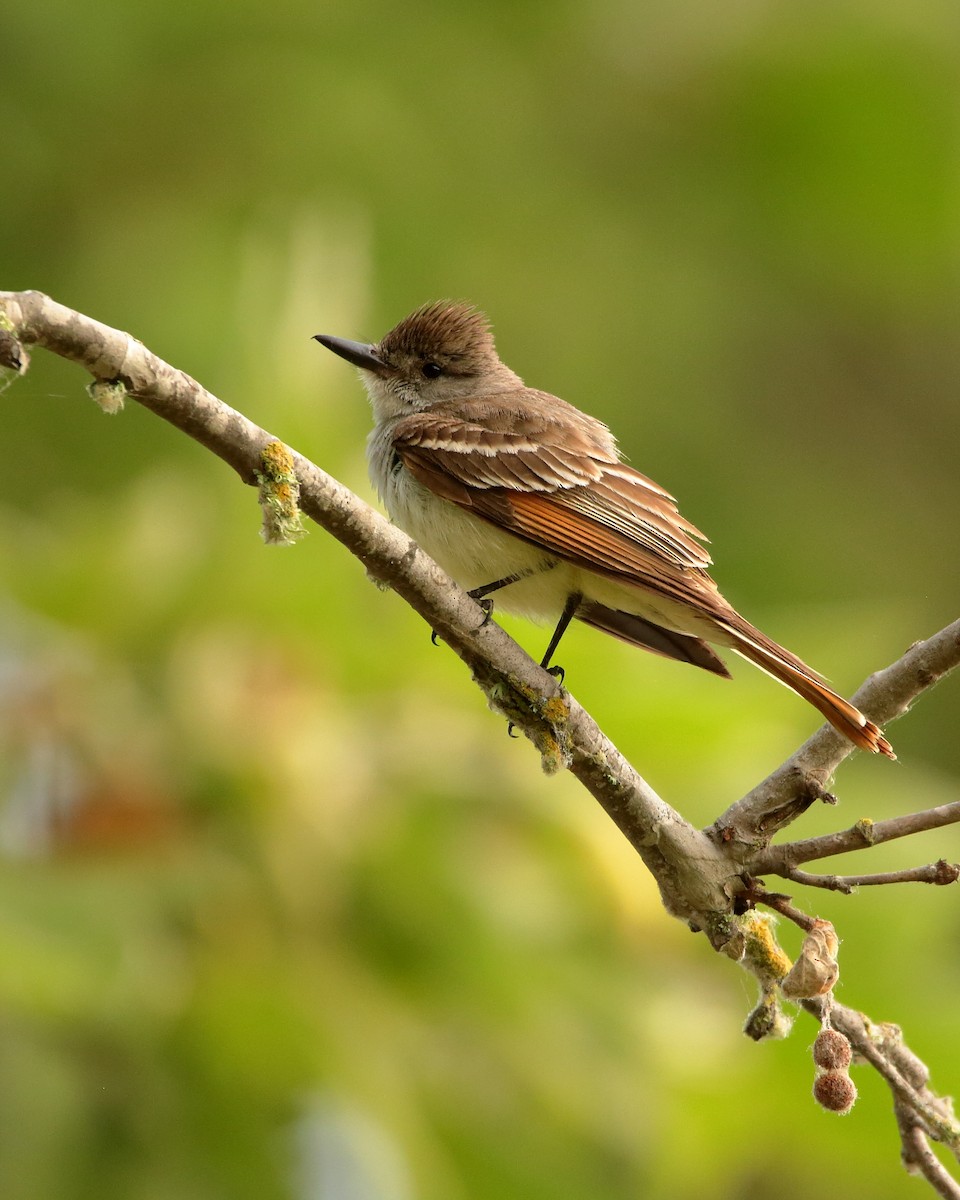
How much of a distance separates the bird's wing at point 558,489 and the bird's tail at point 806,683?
182 millimetres

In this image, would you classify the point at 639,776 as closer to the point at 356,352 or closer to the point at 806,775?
the point at 806,775

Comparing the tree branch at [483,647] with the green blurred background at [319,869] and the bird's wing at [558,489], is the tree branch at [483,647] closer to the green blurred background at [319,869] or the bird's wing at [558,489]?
the bird's wing at [558,489]

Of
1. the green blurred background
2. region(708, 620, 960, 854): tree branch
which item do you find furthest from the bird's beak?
region(708, 620, 960, 854): tree branch

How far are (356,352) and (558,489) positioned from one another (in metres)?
0.95

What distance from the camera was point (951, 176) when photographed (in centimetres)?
816

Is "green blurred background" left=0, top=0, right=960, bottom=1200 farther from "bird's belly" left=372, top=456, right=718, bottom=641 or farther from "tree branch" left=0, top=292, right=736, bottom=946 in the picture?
"tree branch" left=0, top=292, right=736, bottom=946

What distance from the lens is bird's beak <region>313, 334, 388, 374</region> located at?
4.81 metres

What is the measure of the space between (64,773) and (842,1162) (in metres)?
2.68

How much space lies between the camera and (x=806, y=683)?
328cm

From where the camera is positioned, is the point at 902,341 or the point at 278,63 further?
the point at 902,341

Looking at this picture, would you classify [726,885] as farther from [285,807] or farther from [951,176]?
[951,176]

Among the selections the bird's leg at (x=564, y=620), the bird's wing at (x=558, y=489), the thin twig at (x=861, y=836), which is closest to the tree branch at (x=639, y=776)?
the thin twig at (x=861, y=836)

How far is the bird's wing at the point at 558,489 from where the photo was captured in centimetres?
395

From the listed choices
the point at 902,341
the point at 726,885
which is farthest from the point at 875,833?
the point at 902,341
